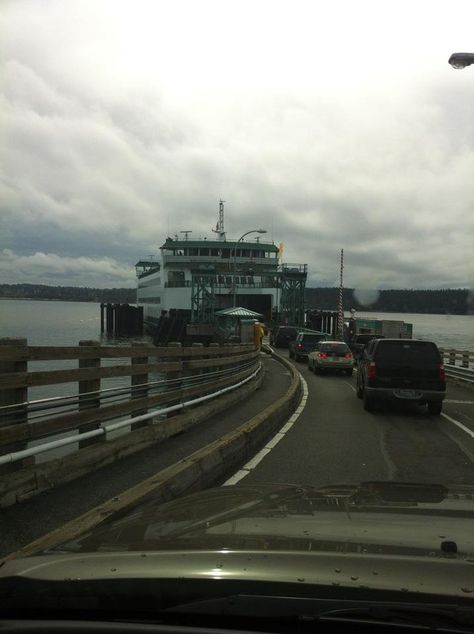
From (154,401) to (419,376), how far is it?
24.6 ft

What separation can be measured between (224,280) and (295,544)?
65695mm

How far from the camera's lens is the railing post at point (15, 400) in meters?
5.42

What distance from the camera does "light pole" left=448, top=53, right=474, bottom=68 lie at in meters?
10.7

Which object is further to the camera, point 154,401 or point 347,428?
point 347,428

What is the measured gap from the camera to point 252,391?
1620cm

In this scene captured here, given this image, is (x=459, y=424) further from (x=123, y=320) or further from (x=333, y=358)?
(x=123, y=320)

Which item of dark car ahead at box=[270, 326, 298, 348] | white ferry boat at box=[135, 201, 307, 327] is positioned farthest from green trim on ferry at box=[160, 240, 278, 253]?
dark car ahead at box=[270, 326, 298, 348]

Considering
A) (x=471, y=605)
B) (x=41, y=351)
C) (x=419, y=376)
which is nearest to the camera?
(x=471, y=605)

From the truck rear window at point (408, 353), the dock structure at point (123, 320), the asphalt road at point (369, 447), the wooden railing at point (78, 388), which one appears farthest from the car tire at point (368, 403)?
the dock structure at point (123, 320)

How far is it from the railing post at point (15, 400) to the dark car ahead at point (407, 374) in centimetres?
988

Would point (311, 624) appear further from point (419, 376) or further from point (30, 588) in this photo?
point (419, 376)

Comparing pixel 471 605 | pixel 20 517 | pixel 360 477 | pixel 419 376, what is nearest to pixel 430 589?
pixel 471 605

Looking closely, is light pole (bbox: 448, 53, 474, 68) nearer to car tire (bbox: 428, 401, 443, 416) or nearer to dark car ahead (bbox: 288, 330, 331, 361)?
car tire (bbox: 428, 401, 443, 416)

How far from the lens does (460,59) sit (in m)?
10.8
